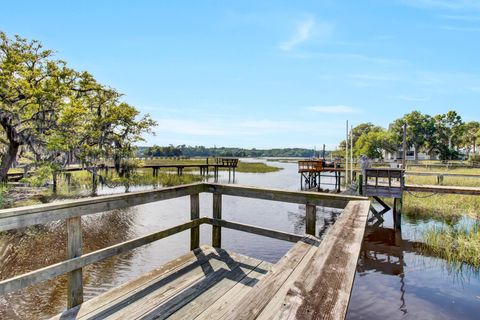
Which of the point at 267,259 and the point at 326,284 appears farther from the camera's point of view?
the point at 267,259

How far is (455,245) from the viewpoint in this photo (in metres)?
9.20

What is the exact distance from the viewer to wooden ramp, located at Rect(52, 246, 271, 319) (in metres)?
2.87

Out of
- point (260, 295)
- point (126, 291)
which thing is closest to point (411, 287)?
point (126, 291)

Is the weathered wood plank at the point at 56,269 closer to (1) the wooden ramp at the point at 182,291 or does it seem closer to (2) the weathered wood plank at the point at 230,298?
(1) the wooden ramp at the point at 182,291

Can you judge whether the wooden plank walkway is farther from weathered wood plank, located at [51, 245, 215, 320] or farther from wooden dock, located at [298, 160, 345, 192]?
wooden dock, located at [298, 160, 345, 192]

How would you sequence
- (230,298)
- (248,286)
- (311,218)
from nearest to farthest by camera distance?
(230,298)
(248,286)
(311,218)

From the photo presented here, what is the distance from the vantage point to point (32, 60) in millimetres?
15602

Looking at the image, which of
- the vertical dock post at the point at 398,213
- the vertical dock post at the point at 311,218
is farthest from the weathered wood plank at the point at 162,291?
the vertical dock post at the point at 398,213

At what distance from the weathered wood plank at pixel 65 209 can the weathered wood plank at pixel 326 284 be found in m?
2.27

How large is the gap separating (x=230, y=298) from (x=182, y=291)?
0.59 m

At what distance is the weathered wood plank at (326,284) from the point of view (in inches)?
43.8

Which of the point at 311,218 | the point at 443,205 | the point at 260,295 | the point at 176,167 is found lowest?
the point at 443,205

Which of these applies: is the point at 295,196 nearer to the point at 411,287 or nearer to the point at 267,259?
the point at 411,287

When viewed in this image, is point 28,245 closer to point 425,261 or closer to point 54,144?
point 54,144
